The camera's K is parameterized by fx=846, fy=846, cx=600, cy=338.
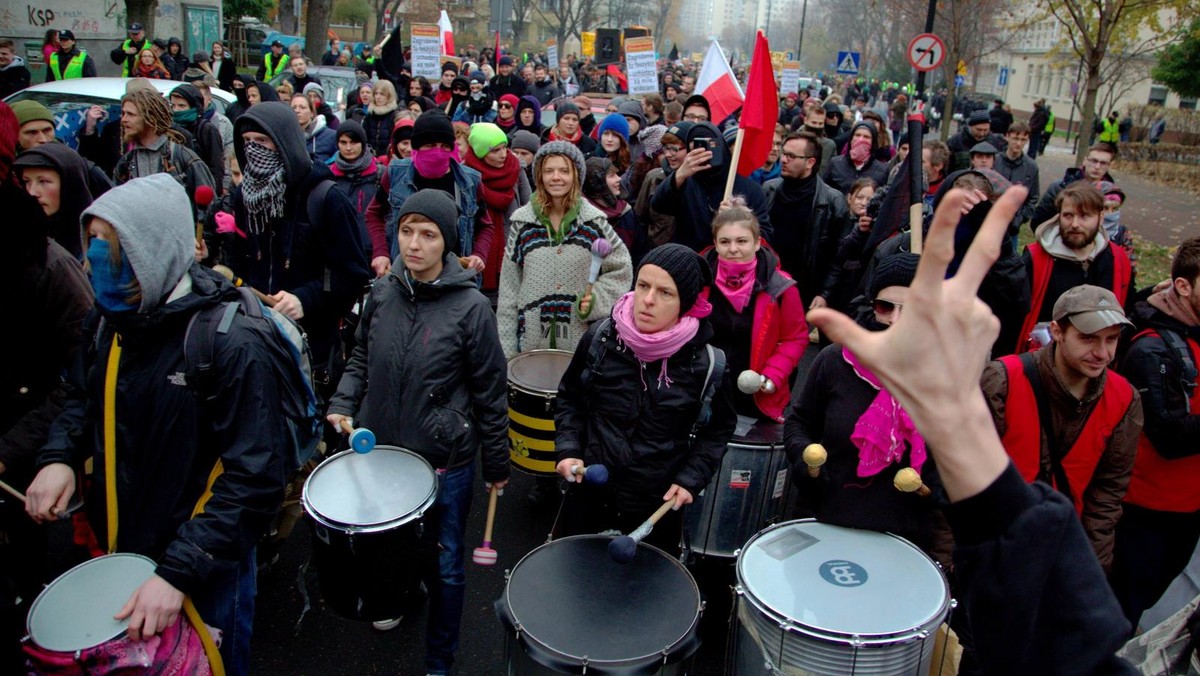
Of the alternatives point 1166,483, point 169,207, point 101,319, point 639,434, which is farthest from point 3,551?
point 1166,483

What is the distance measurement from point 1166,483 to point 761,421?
1.77 m

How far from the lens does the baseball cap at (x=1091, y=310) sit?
305cm

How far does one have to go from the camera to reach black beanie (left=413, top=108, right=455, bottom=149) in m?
5.64

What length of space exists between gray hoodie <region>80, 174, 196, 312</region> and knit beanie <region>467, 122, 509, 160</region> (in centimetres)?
367

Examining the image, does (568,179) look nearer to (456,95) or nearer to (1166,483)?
(1166,483)

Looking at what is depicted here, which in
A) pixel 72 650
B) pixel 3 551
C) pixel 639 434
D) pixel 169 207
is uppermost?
pixel 169 207

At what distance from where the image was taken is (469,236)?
18.7ft

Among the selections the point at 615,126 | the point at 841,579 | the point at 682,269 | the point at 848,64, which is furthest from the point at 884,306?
the point at 848,64

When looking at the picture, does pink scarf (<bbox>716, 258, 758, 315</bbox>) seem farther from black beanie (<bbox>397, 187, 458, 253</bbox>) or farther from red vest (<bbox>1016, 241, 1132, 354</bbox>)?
red vest (<bbox>1016, 241, 1132, 354</bbox>)

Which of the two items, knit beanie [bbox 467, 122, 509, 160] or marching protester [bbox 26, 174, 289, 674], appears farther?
knit beanie [bbox 467, 122, 509, 160]

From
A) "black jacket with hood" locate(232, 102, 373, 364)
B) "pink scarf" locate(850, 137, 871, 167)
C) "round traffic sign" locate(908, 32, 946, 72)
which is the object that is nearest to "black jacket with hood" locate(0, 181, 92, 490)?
"black jacket with hood" locate(232, 102, 373, 364)

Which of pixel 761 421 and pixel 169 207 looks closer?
pixel 169 207

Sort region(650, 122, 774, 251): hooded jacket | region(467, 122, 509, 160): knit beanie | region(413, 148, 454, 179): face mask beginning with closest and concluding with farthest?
region(413, 148, 454, 179): face mask < region(650, 122, 774, 251): hooded jacket < region(467, 122, 509, 160): knit beanie

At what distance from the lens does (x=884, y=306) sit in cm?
340
